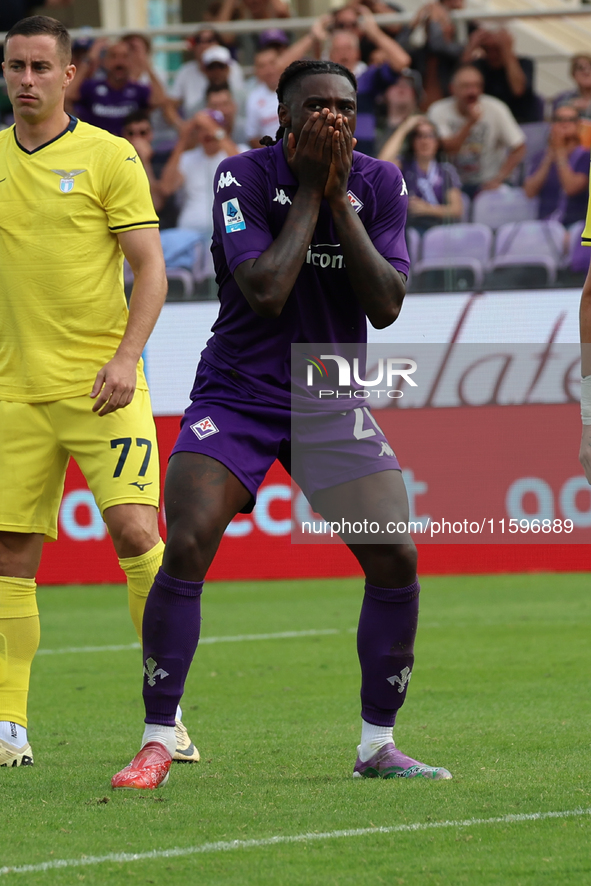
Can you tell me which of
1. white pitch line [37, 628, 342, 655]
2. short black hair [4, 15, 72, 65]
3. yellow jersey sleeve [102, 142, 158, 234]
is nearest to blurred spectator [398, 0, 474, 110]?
white pitch line [37, 628, 342, 655]

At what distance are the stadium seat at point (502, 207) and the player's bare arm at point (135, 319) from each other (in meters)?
8.68

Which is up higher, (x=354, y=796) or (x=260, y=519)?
(x=354, y=796)

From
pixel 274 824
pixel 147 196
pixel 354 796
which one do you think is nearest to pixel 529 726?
pixel 354 796

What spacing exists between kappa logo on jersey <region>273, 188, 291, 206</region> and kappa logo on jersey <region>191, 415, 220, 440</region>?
27.7 inches

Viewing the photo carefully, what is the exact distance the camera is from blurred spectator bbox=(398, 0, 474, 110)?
13.8 m

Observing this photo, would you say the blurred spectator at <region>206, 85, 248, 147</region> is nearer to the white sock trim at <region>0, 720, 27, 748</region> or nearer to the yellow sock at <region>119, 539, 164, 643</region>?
the yellow sock at <region>119, 539, 164, 643</region>

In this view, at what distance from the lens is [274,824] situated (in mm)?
3350

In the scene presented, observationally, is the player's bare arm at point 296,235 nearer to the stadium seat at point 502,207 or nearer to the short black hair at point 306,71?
the short black hair at point 306,71

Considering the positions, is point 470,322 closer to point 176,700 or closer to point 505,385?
point 505,385

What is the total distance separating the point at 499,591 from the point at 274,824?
23.4ft

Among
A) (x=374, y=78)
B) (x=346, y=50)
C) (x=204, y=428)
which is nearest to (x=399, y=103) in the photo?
(x=374, y=78)

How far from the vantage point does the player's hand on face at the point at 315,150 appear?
3.69 m

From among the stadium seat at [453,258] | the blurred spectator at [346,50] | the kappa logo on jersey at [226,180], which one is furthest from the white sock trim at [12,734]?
the blurred spectator at [346,50]

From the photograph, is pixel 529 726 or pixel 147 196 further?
pixel 529 726
